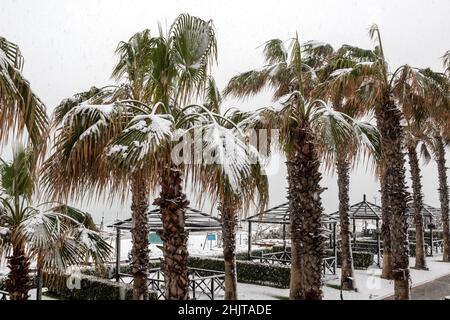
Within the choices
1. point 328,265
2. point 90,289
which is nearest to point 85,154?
point 90,289

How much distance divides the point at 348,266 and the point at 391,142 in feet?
20.6

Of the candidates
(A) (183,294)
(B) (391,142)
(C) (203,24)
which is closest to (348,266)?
(B) (391,142)

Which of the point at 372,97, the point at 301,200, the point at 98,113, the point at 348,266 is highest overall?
the point at 372,97

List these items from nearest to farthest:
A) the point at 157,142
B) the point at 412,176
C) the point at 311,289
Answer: the point at 157,142 → the point at 311,289 → the point at 412,176

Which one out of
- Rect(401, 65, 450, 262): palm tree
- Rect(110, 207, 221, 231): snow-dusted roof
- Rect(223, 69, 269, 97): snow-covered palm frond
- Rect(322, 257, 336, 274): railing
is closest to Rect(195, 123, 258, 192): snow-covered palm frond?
Rect(401, 65, 450, 262): palm tree

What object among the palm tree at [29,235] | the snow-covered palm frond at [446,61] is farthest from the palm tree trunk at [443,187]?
the palm tree at [29,235]

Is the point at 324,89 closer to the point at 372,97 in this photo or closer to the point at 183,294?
the point at 372,97

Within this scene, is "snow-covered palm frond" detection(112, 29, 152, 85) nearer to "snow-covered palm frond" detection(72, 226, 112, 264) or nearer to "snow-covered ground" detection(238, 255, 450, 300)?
"snow-covered palm frond" detection(72, 226, 112, 264)

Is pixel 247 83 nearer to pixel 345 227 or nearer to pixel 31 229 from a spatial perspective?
pixel 345 227

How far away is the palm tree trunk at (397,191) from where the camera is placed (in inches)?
363

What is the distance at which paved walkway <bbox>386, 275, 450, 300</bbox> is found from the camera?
1365 cm

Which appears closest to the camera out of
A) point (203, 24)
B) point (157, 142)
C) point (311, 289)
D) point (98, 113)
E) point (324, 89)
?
point (157, 142)

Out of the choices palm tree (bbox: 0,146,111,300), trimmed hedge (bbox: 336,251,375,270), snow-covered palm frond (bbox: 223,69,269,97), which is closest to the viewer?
palm tree (bbox: 0,146,111,300)

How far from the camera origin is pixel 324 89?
30.7ft
